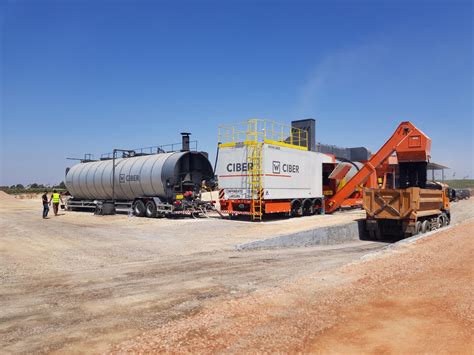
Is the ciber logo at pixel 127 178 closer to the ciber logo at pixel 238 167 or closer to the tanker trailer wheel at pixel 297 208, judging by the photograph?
the ciber logo at pixel 238 167

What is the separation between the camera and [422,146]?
630 inches

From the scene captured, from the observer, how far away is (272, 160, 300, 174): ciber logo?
1921 centimetres

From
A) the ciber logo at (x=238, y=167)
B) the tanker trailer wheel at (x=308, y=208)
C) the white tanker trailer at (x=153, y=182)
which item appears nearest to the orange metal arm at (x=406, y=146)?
the tanker trailer wheel at (x=308, y=208)

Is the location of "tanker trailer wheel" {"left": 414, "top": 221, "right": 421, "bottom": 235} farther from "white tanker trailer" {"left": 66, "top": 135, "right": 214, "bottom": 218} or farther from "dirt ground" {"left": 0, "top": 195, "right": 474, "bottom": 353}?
"white tanker trailer" {"left": 66, "top": 135, "right": 214, "bottom": 218}

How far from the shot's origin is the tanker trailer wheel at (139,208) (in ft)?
74.1

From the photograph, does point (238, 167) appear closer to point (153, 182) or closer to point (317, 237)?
point (153, 182)

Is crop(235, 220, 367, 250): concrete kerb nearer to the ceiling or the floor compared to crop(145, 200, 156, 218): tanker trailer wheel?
nearer to the floor

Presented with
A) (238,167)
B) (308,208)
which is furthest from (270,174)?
(308,208)

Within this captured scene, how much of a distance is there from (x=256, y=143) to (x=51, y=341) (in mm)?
14649

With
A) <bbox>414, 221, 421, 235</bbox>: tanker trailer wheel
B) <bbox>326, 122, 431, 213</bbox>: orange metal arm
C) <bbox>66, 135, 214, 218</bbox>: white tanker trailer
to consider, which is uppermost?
<bbox>326, 122, 431, 213</bbox>: orange metal arm

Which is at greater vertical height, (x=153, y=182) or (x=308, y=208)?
(x=153, y=182)

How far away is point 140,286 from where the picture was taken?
746cm

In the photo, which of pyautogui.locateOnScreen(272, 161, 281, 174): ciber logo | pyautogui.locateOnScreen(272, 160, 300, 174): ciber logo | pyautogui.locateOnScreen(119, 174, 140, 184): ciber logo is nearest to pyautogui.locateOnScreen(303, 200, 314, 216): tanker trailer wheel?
pyautogui.locateOnScreen(272, 160, 300, 174): ciber logo

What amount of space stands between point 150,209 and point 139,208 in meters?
1.16
